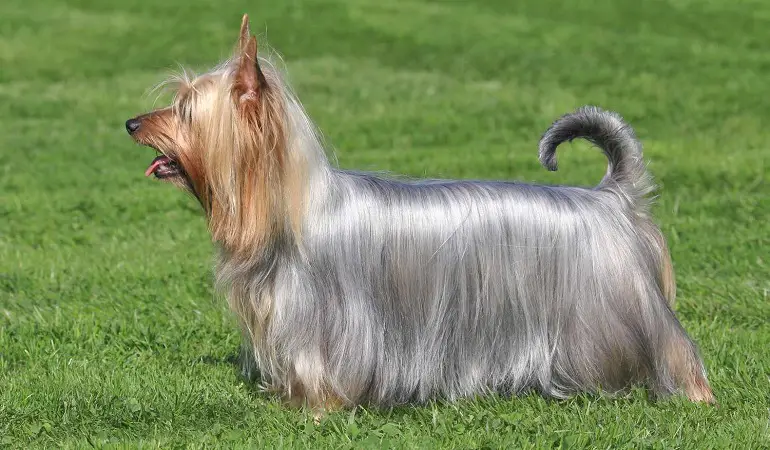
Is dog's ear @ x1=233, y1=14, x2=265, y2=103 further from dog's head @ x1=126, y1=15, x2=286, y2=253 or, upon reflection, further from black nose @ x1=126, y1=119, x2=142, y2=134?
black nose @ x1=126, y1=119, x2=142, y2=134

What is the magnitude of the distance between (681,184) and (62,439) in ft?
27.8

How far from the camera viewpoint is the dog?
19.1 ft

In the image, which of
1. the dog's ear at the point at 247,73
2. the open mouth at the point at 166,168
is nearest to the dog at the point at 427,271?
the open mouth at the point at 166,168

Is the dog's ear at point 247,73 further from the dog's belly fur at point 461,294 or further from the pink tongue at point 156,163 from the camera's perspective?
the dog's belly fur at point 461,294

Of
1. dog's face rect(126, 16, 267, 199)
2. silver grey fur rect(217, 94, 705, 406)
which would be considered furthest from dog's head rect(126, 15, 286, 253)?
silver grey fur rect(217, 94, 705, 406)

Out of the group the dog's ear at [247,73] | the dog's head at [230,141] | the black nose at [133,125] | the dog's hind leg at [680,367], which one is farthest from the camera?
the dog's hind leg at [680,367]

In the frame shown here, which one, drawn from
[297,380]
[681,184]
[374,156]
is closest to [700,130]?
[681,184]

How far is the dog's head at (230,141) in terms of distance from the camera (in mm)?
5645

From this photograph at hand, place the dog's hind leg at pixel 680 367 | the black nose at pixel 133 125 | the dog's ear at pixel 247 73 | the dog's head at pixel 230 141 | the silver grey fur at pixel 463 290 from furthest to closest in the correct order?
the dog's hind leg at pixel 680 367 < the silver grey fur at pixel 463 290 < the black nose at pixel 133 125 < the dog's head at pixel 230 141 < the dog's ear at pixel 247 73

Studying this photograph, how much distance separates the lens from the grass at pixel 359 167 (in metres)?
6.09

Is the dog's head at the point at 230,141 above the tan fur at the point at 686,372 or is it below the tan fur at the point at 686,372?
above

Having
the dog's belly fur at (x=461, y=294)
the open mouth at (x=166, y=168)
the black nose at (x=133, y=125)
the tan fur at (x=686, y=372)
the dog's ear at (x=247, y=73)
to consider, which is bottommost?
the tan fur at (x=686, y=372)

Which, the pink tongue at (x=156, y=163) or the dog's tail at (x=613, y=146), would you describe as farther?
the dog's tail at (x=613, y=146)

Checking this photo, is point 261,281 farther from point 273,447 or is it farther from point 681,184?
point 681,184
